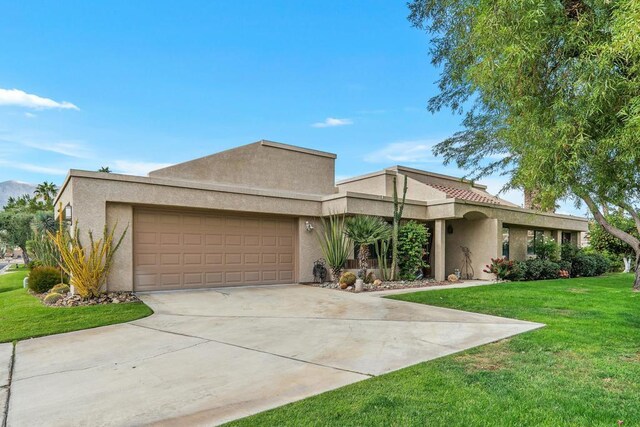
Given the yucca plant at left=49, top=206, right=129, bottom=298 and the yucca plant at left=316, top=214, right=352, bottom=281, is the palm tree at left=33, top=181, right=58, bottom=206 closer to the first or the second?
the yucca plant at left=49, top=206, right=129, bottom=298

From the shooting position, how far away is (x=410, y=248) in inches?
588

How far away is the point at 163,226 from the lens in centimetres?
1205

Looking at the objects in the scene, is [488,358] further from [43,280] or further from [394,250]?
[43,280]

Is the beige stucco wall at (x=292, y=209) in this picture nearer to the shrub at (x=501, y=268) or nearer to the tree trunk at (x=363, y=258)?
the shrub at (x=501, y=268)

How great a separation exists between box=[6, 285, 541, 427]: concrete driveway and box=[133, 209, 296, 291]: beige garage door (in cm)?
238

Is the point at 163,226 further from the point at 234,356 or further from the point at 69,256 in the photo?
the point at 234,356

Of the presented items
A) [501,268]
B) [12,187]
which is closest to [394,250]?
[501,268]

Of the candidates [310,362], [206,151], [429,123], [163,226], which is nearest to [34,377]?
[310,362]

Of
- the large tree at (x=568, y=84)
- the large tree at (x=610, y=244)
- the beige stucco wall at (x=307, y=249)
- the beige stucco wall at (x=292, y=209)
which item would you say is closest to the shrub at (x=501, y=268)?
the beige stucco wall at (x=292, y=209)

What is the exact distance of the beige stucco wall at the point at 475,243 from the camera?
663 inches

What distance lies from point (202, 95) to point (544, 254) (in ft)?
59.8

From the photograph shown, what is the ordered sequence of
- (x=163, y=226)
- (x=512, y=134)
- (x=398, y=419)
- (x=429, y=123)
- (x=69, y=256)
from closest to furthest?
(x=398, y=419) → (x=512, y=134) → (x=69, y=256) → (x=163, y=226) → (x=429, y=123)

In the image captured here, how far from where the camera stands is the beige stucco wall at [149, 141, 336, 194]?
13.5 m

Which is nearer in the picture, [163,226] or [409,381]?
[409,381]
